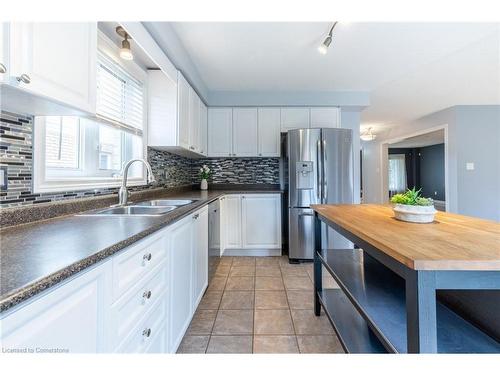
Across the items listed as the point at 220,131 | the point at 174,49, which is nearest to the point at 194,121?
the point at 220,131

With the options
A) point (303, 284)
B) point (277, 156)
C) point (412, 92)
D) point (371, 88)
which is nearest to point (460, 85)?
point (412, 92)

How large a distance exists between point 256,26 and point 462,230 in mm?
2080

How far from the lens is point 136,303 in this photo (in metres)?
0.96

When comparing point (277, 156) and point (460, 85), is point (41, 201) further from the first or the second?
point (460, 85)

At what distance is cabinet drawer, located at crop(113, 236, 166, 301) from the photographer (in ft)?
2.72

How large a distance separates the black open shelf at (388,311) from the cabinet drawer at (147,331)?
0.95 metres

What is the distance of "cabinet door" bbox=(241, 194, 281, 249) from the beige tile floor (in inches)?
22.6

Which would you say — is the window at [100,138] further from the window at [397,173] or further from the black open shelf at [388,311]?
the window at [397,173]

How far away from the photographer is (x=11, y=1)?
2.55 ft

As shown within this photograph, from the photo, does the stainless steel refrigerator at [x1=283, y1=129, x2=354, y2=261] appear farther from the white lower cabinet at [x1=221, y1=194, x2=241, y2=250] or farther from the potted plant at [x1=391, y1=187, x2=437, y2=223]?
the potted plant at [x1=391, y1=187, x2=437, y2=223]

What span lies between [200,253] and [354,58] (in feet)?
8.66

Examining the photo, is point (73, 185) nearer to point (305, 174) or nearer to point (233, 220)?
point (233, 220)

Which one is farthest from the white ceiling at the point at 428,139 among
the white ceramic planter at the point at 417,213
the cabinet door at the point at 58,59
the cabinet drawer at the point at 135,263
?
the cabinet door at the point at 58,59

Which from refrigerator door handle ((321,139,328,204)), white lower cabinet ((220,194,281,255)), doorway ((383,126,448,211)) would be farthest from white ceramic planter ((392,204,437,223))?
doorway ((383,126,448,211))
